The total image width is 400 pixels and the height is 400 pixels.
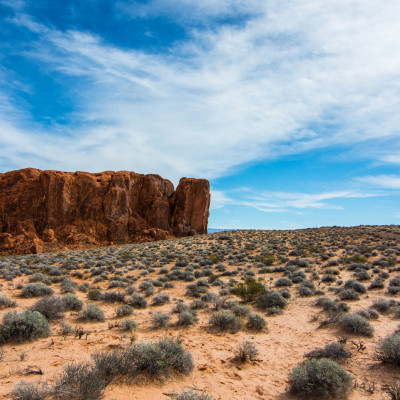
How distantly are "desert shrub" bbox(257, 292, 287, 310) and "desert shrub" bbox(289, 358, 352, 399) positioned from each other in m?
5.72

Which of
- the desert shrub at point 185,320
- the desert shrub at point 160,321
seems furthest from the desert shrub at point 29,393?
the desert shrub at point 185,320

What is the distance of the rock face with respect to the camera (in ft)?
140

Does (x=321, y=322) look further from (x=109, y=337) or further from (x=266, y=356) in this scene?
(x=109, y=337)

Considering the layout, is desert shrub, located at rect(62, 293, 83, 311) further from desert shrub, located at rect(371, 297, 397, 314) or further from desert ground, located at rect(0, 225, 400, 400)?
desert shrub, located at rect(371, 297, 397, 314)

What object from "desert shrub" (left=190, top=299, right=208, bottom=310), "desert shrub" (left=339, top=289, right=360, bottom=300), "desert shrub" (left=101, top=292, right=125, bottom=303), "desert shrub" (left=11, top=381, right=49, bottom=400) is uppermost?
→ "desert shrub" (left=339, top=289, right=360, bottom=300)

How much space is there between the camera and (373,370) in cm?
595

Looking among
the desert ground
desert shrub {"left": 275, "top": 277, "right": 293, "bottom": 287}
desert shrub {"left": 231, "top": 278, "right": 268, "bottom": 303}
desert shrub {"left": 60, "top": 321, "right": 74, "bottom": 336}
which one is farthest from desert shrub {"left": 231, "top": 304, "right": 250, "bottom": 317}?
desert shrub {"left": 60, "top": 321, "right": 74, "bottom": 336}

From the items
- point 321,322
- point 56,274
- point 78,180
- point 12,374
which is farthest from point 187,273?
point 78,180

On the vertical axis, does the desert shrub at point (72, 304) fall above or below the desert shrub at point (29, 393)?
below

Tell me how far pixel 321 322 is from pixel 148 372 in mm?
6505

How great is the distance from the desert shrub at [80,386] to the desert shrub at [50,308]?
4.49 metres

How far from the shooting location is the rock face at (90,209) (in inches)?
1678

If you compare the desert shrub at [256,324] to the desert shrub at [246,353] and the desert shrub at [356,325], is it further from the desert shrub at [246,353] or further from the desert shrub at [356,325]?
the desert shrub at [356,325]

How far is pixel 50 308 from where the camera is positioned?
8.46 metres
